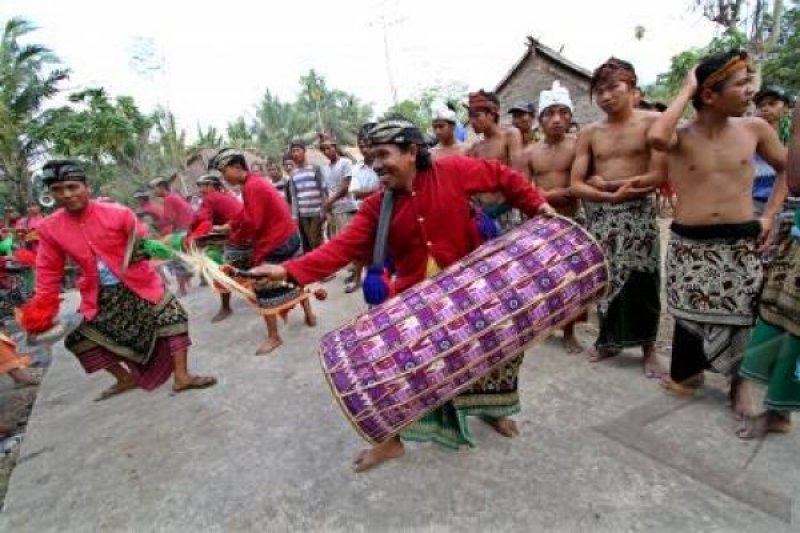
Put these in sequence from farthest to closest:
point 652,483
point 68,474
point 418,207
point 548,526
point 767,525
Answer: point 68,474, point 418,207, point 652,483, point 548,526, point 767,525

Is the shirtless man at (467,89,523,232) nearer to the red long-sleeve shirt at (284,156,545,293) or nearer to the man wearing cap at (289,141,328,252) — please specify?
the red long-sleeve shirt at (284,156,545,293)

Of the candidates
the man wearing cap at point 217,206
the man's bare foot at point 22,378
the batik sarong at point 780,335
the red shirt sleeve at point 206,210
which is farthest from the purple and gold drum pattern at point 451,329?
the man's bare foot at point 22,378

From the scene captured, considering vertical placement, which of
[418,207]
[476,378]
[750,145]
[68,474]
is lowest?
[68,474]

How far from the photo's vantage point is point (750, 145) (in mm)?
2873

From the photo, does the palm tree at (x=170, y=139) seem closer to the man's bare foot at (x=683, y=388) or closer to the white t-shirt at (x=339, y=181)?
the white t-shirt at (x=339, y=181)

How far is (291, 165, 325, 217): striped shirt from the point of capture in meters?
7.35

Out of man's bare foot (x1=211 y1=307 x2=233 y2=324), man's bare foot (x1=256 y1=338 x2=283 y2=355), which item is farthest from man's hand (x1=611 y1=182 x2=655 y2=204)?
man's bare foot (x1=211 y1=307 x2=233 y2=324)

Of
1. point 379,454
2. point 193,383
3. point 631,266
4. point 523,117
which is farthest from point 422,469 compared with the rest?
point 523,117

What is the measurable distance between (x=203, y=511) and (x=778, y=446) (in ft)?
9.37

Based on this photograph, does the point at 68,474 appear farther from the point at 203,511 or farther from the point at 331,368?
the point at 331,368

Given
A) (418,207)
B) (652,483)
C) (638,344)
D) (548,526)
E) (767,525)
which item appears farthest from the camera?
(638,344)

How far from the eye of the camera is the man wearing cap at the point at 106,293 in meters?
3.76

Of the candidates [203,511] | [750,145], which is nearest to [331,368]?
[203,511]

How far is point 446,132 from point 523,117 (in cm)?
72
